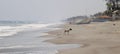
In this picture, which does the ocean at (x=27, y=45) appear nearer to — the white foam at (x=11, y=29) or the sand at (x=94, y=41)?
the sand at (x=94, y=41)

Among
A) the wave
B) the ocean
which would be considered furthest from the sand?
the wave

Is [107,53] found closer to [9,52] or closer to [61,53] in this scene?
[61,53]

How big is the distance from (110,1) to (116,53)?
62921 millimetres

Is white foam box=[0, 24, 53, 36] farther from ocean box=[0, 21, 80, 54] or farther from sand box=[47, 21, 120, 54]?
sand box=[47, 21, 120, 54]

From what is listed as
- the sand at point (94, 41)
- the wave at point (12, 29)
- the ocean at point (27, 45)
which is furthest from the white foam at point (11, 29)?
the sand at point (94, 41)

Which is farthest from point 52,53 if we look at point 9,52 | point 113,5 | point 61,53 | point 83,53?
point 113,5

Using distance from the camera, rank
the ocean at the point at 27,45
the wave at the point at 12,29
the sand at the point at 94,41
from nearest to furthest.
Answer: the sand at the point at 94,41, the ocean at the point at 27,45, the wave at the point at 12,29

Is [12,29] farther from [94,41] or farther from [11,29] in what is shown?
[94,41]

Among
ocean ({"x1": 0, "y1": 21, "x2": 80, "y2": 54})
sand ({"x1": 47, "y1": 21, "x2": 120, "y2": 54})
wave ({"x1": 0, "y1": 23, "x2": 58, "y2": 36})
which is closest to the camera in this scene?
sand ({"x1": 47, "y1": 21, "x2": 120, "y2": 54})

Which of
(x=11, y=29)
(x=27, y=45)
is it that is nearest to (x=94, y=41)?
(x=27, y=45)

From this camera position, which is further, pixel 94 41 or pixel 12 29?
pixel 12 29

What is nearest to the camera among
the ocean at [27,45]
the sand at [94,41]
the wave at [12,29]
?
the sand at [94,41]

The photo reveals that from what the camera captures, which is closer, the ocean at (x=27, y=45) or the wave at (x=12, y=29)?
the ocean at (x=27, y=45)

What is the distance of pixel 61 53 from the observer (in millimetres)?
13703
